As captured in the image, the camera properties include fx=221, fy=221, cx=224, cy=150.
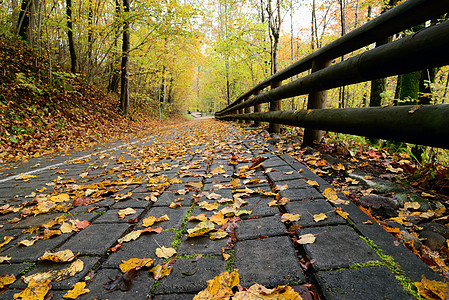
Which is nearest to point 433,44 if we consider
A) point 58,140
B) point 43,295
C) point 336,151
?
point 336,151

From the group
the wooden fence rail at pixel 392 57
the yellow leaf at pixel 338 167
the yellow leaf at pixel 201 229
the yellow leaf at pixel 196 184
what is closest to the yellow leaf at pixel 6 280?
the yellow leaf at pixel 201 229

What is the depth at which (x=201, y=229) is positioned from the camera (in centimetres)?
133

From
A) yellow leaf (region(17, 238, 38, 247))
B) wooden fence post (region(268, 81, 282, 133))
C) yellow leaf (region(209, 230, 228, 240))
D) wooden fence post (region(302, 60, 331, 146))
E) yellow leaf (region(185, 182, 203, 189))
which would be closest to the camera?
yellow leaf (region(209, 230, 228, 240))

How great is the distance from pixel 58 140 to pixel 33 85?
2.66m

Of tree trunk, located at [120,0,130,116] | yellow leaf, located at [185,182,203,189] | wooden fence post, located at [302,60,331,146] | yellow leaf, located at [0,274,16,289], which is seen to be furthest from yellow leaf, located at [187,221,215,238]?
tree trunk, located at [120,0,130,116]

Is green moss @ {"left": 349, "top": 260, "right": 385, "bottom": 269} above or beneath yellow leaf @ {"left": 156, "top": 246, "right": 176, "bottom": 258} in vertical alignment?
above

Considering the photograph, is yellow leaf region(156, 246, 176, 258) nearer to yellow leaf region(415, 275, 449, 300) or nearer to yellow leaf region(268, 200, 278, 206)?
yellow leaf region(268, 200, 278, 206)

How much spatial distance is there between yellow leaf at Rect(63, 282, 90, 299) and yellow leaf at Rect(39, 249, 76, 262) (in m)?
0.25

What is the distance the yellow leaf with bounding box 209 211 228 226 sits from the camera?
4.63 ft

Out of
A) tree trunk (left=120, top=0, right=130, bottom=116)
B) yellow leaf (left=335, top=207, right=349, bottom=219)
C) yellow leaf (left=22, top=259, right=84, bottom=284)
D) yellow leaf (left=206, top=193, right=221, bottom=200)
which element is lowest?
yellow leaf (left=22, top=259, right=84, bottom=284)

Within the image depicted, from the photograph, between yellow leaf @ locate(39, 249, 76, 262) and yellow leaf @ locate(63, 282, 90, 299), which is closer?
yellow leaf @ locate(63, 282, 90, 299)

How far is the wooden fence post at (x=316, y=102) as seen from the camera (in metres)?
2.64

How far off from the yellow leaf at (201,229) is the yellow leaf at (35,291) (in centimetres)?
68

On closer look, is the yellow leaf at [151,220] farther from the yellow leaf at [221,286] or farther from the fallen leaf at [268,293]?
the fallen leaf at [268,293]
